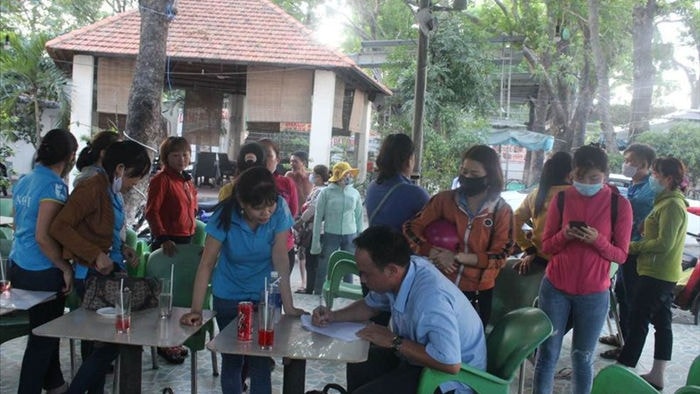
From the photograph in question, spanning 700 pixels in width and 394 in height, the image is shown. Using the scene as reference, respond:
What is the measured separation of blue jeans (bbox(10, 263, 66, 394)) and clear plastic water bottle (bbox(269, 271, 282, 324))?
1.22m

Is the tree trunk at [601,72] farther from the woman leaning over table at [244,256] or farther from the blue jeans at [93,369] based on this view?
the blue jeans at [93,369]

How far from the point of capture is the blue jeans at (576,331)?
128 inches

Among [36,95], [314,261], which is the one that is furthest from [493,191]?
[36,95]

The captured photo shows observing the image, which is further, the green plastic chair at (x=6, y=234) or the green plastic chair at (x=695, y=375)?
the green plastic chair at (x=6, y=234)

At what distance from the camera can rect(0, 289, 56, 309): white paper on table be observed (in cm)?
283

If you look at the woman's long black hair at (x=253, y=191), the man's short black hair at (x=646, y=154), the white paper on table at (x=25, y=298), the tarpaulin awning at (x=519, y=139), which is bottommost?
the white paper on table at (x=25, y=298)

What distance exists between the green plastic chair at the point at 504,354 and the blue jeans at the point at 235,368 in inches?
31.2

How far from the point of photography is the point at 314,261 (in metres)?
6.51

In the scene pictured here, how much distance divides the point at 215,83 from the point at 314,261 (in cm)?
728

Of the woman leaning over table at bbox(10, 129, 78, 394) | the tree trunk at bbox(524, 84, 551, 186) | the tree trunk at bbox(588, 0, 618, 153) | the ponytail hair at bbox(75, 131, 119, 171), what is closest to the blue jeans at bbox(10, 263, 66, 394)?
the woman leaning over table at bbox(10, 129, 78, 394)

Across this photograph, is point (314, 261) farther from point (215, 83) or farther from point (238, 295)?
point (215, 83)

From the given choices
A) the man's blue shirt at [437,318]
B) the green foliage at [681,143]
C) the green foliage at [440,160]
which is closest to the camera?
the man's blue shirt at [437,318]

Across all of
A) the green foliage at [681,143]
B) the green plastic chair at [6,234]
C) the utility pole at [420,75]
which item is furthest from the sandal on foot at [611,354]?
the green foliage at [681,143]

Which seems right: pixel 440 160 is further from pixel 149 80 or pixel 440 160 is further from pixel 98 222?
pixel 98 222
